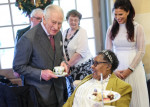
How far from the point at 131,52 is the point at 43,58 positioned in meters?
1.01

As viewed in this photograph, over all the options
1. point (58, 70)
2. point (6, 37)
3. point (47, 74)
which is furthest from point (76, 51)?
point (6, 37)

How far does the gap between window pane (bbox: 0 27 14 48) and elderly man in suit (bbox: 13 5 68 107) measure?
2.08m

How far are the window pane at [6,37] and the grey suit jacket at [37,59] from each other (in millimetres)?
2094

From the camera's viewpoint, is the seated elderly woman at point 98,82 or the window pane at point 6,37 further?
the window pane at point 6,37

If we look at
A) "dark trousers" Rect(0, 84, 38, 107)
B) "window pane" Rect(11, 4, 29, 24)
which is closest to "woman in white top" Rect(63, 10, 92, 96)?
"dark trousers" Rect(0, 84, 38, 107)

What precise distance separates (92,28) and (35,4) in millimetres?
1134

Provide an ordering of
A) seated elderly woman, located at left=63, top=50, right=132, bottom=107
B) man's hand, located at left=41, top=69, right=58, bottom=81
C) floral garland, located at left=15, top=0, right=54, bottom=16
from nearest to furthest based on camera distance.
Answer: seated elderly woman, located at left=63, top=50, right=132, bottom=107 < man's hand, located at left=41, top=69, right=58, bottom=81 < floral garland, located at left=15, top=0, right=54, bottom=16

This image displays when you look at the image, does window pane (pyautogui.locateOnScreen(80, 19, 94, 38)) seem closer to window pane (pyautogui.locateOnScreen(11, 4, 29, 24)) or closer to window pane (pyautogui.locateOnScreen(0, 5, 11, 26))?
window pane (pyautogui.locateOnScreen(11, 4, 29, 24))

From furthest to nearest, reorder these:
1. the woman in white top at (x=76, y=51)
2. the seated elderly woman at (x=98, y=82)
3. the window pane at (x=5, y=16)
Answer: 1. the window pane at (x=5, y=16)
2. the woman in white top at (x=76, y=51)
3. the seated elderly woman at (x=98, y=82)

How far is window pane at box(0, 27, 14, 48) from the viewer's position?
4.04 m

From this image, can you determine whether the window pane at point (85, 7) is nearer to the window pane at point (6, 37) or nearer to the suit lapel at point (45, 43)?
the window pane at point (6, 37)

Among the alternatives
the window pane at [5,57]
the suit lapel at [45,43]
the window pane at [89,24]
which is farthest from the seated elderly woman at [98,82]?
the window pane at [5,57]

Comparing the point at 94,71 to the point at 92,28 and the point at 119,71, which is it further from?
the point at 92,28

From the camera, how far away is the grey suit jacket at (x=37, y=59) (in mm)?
1999
